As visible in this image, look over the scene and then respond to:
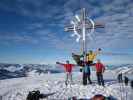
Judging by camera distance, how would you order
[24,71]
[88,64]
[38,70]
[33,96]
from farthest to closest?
1. [24,71]
2. [38,70]
3. [88,64]
4. [33,96]

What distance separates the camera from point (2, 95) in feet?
49.0

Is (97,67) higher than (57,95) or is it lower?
higher

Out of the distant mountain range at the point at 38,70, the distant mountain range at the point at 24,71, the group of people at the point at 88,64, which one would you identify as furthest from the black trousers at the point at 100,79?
the distant mountain range at the point at 24,71

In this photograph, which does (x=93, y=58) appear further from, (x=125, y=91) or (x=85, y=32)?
(x=125, y=91)

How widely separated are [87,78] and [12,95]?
21.5ft

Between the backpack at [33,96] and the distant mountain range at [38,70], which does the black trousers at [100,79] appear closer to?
the distant mountain range at [38,70]

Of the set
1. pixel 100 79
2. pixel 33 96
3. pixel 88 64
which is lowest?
pixel 33 96

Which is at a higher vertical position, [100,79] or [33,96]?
[100,79]

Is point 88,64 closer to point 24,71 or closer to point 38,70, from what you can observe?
point 38,70

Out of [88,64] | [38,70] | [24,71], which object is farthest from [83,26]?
[24,71]

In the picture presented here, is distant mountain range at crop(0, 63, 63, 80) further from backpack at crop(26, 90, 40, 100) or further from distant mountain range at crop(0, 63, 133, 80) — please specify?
backpack at crop(26, 90, 40, 100)

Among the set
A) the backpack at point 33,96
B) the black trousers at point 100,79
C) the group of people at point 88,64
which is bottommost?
the backpack at point 33,96

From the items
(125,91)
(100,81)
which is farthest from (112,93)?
(100,81)

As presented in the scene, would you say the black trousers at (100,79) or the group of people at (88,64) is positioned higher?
the group of people at (88,64)
